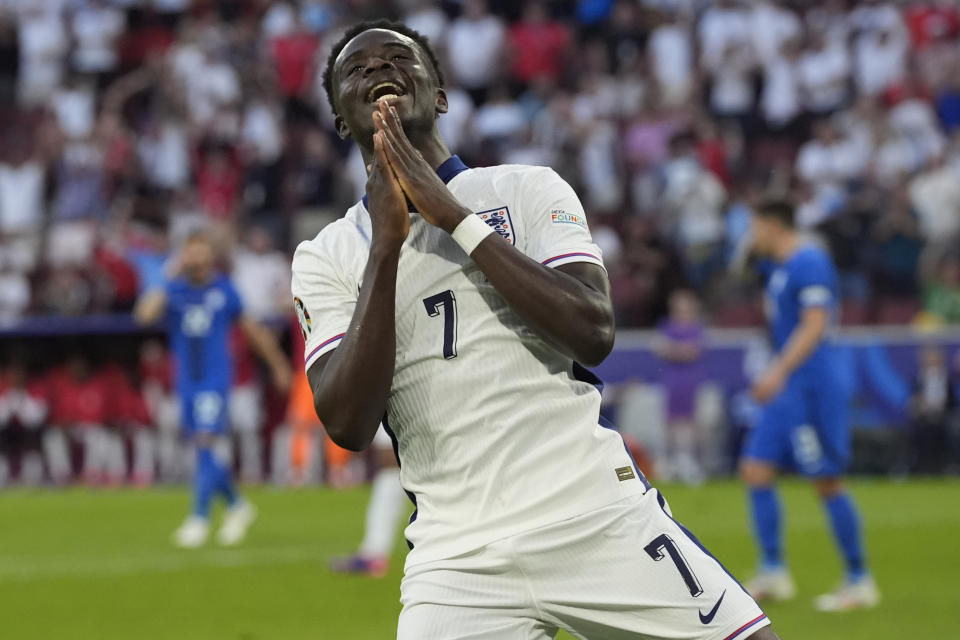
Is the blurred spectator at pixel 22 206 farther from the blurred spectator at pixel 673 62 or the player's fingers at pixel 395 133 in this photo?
the player's fingers at pixel 395 133

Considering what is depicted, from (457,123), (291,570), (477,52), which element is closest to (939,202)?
(457,123)

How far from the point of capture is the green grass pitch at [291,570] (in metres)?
7.95

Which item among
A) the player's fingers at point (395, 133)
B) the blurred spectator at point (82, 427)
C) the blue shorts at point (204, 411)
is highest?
the player's fingers at point (395, 133)

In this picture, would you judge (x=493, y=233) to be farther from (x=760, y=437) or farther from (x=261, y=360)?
(x=261, y=360)

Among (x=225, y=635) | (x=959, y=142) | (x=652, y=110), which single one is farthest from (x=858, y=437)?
(x=225, y=635)

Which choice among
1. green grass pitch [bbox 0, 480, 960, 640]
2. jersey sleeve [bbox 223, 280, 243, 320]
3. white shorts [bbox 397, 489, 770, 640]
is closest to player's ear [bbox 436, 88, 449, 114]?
white shorts [bbox 397, 489, 770, 640]

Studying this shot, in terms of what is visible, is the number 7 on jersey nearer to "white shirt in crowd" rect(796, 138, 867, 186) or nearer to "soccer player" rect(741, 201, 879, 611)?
"soccer player" rect(741, 201, 879, 611)

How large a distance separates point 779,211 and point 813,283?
1.57ft

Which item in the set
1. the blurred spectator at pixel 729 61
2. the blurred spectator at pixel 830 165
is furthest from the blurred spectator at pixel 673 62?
the blurred spectator at pixel 830 165

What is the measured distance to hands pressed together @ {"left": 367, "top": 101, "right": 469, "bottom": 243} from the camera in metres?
3.10

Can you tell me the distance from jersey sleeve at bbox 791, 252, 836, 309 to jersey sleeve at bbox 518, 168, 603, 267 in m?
5.61

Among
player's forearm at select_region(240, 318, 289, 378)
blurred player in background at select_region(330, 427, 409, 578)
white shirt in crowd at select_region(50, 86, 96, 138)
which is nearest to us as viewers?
blurred player in background at select_region(330, 427, 409, 578)

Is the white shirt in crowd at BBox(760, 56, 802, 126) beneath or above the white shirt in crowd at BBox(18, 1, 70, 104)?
beneath

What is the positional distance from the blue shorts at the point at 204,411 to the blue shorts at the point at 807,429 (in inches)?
200
